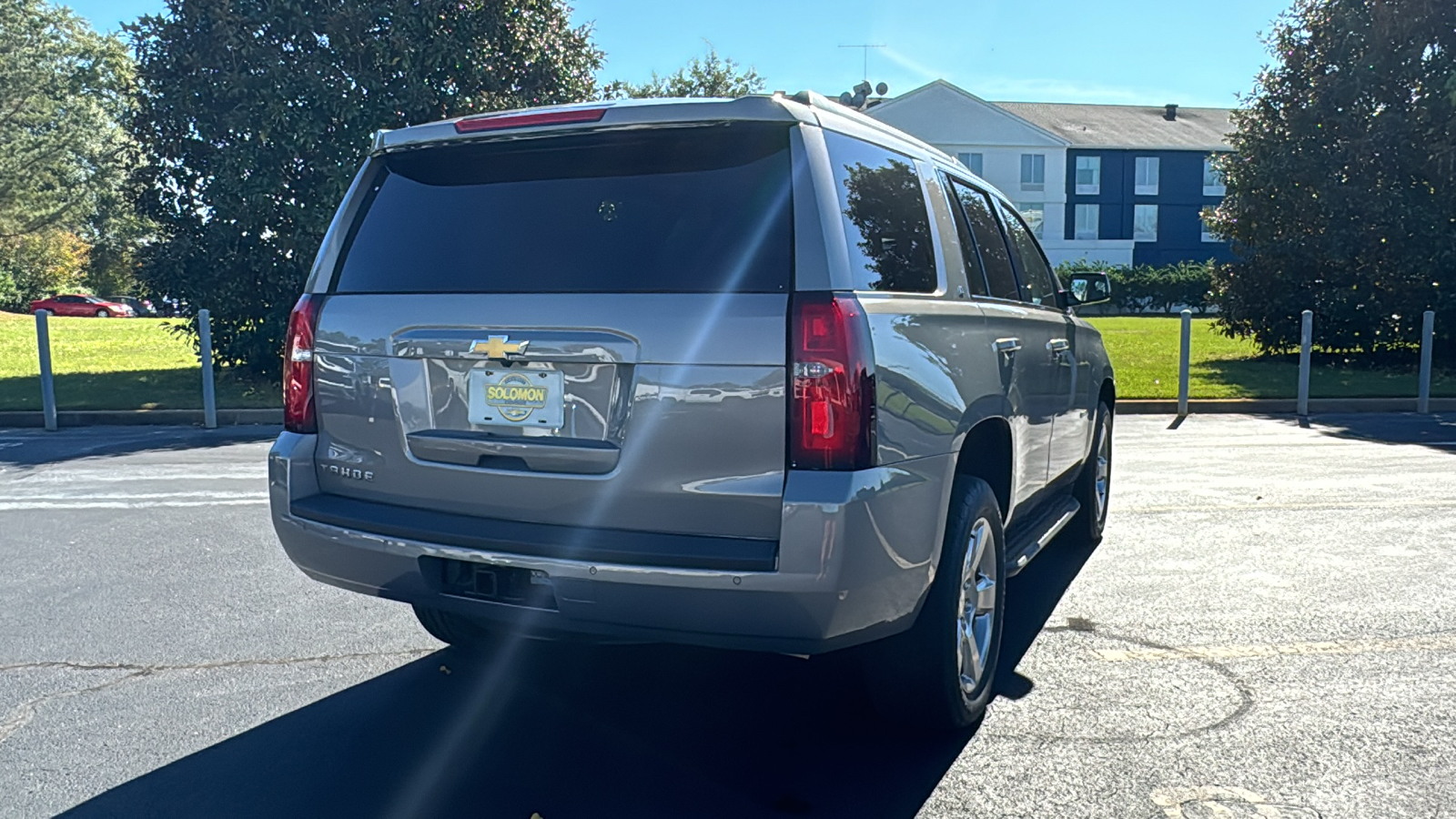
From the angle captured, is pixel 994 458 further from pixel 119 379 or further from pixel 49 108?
pixel 49 108

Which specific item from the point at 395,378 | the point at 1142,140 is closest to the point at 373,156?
the point at 395,378

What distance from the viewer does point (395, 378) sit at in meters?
3.39

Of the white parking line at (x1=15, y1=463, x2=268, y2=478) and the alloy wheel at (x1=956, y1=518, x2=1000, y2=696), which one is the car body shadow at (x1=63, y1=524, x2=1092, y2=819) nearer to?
the alloy wheel at (x1=956, y1=518, x2=1000, y2=696)

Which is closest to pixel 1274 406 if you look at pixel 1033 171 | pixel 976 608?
pixel 976 608

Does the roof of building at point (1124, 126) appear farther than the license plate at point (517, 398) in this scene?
Yes

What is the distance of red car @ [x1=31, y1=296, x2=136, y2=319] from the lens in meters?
54.1

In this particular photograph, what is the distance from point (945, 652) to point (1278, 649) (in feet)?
5.97

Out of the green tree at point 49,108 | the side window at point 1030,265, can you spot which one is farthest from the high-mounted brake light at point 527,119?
the green tree at point 49,108

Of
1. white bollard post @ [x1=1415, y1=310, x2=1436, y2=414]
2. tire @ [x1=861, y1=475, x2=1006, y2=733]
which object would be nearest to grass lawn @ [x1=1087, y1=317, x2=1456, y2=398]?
white bollard post @ [x1=1415, y1=310, x2=1436, y2=414]

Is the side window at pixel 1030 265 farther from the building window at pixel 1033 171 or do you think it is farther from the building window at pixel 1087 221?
the building window at pixel 1087 221

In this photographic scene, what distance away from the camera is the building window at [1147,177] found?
2334 inches

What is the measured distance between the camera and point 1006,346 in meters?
4.10

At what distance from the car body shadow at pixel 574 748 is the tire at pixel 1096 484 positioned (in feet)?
6.51

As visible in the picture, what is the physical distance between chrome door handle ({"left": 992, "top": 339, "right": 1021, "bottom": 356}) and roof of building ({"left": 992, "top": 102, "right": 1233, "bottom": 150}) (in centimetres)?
5523
